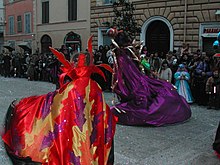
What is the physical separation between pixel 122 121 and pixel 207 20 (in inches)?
351

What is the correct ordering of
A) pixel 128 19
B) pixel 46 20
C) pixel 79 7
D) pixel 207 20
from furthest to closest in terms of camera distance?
pixel 46 20, pixel 79 7, pixel 207 20, pixel 128 19

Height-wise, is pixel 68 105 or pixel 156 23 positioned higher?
pixel 156 23

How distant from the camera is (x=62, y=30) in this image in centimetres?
2203

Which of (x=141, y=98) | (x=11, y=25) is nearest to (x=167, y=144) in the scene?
(x=141, y=98)

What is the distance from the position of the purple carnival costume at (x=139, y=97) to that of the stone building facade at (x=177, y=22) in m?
7.81

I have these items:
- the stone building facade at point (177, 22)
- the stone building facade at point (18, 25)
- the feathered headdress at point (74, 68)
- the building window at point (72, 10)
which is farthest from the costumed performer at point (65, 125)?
the stone building facade at point (18, 25)

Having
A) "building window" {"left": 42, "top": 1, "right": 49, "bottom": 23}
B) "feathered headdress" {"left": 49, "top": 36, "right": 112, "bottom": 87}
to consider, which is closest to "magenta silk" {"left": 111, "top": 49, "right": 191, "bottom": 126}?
"feathered headdress" {"left": 49, "top": 36, "right": 112, "bottom": 87}

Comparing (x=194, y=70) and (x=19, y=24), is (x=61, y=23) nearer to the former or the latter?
(x=19, y=24)

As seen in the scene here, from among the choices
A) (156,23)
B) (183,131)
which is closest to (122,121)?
(183,131)

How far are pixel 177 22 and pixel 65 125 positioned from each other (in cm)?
1317

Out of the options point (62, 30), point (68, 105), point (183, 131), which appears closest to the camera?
point (68, 105)

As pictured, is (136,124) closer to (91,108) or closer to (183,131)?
(183,131)

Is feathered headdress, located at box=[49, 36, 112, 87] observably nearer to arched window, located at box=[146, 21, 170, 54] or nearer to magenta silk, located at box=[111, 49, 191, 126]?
magenta silk, located at box=[111, 49, 191, 126]

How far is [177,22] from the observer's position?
1517 centimetres
